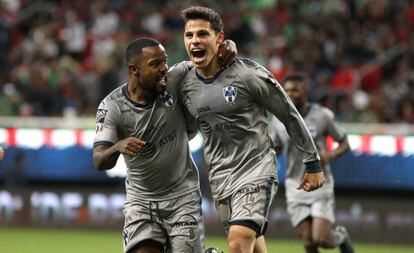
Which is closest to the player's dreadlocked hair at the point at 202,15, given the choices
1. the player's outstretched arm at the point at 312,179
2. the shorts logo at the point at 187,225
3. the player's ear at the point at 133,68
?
the player's ear at the point at 133,68

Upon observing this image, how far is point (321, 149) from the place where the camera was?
11352 millimetres

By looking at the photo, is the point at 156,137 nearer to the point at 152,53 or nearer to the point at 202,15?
the point at 152,53

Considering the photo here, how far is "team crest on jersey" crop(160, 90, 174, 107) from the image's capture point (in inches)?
326

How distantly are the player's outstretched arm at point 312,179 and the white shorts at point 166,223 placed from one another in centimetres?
90

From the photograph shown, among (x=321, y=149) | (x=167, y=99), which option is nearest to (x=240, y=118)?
(x=167, y=99)

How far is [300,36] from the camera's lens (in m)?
20.1

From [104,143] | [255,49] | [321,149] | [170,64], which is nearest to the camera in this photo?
[104,143]

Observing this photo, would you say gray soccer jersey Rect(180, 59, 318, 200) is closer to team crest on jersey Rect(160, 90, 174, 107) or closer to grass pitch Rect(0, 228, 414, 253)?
team crest on jersey Rect(160, 90, 174, 107)

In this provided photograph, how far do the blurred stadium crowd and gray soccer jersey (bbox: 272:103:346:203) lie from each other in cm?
595

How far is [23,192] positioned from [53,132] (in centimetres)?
114

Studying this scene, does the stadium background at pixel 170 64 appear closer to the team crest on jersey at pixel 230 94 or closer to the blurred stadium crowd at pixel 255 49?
the blurred stadium crowd at pixel 255 49

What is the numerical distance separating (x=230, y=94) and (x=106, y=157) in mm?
1170

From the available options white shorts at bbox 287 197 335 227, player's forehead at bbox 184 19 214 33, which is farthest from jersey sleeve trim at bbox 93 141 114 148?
white shorts at bbox 287 197 335 227

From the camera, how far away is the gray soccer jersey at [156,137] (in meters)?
8.20
